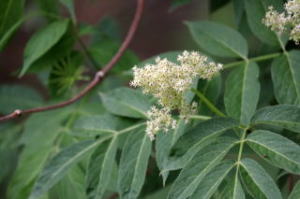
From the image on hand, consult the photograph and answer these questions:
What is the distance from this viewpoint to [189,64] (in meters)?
1.33

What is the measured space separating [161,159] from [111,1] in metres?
4.27

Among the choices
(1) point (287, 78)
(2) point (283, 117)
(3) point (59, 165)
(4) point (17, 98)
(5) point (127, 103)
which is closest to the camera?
(2) point (283, 117)

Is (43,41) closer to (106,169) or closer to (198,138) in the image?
(106,169)

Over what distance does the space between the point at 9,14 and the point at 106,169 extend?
755mm

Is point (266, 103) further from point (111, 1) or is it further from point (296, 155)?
point (111, 1)

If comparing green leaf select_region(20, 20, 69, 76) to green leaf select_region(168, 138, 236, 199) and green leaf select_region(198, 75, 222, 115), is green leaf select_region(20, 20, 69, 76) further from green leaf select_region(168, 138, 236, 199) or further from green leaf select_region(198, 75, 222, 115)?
green leaf select_region(168, 138, 236, 199)

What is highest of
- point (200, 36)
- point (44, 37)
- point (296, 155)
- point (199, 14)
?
point (44, 37)

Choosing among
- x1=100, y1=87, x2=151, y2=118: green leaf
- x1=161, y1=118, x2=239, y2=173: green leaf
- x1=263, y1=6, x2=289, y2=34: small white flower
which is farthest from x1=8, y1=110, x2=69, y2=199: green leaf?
x1=263, y1=6, x2=289, y2=34: small white flower

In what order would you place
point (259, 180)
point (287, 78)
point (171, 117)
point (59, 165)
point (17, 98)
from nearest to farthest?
point (259, 180)
point (171, 117)
point (287, 78)
point (59, 165)
point (17, 98)

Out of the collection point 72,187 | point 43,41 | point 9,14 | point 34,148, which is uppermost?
point 9,14

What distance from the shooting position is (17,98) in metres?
2.59

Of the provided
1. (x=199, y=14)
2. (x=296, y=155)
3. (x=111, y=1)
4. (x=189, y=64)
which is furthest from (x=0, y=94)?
(x=111, y=1)

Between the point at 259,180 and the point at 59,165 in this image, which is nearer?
the point at 259,180

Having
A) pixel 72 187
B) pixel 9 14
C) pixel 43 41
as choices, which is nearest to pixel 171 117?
pixel 72 187
